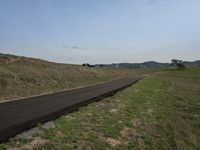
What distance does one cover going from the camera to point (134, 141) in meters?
9.42

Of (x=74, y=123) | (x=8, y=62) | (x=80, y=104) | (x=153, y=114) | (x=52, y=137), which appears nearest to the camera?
(x=52, y=137)

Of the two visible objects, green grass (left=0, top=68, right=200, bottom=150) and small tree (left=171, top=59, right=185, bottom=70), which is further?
small tree (left=171, top=59, right=185, bottom=70)

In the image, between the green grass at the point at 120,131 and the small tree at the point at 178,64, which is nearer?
the green grass at the point at 120,131

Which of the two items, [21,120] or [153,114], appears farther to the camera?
[153,114]

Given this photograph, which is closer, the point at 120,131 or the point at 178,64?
the point at 120,131

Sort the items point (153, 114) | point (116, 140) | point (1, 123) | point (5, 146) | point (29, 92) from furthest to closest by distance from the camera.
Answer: point (29, 92) → point (153, 114) → point (1, 123) → point (116, 140) → point (5, 146)

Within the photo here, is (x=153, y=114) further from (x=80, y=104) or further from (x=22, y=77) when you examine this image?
(x=22, y=77)

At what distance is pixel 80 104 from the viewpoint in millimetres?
15758

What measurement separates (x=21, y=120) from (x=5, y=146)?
128 inches

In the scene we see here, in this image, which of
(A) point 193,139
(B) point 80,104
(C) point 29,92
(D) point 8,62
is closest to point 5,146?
(A) point 193,139

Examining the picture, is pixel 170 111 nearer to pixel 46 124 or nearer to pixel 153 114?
pixel 153 114

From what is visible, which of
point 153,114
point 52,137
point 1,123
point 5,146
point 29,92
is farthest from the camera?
point 29,92

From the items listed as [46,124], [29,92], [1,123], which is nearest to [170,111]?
[46,124]

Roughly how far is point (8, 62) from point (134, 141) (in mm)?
33947
